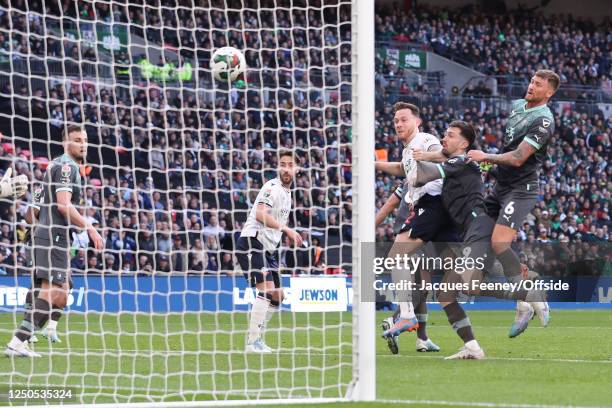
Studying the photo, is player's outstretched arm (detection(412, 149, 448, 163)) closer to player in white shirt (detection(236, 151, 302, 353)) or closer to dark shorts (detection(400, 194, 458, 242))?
dark shorts (detection(400, 194, 458, 242))

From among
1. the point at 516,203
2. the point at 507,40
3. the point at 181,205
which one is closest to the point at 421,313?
the point at 516,203

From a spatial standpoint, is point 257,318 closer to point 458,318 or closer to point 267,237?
point 267,237

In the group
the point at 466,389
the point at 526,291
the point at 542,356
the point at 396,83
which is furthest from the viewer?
the point at 396,83

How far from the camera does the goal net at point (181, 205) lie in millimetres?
8141

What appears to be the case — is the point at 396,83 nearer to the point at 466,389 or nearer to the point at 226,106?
the point at 226,106

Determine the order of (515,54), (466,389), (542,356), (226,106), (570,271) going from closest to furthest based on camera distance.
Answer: (466,389)
(542,356)
(226,106)
(570,271)
(515,54)

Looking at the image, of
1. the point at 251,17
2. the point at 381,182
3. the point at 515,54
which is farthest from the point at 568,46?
the point at 251,17

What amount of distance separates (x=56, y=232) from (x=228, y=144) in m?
5.36

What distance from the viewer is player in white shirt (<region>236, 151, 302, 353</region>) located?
1045 cm

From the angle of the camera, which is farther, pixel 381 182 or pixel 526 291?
pixel 381 182

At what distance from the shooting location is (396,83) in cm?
3247

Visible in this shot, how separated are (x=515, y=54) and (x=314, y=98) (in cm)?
2519

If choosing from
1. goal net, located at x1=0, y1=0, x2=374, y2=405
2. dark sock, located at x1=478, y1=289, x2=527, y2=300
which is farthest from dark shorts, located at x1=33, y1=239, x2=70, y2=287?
dark sock, located at x1=478, y1=289, x2=527, y2=300

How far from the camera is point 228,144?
49.8 ft
